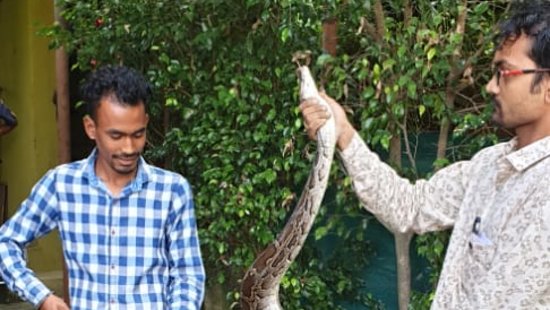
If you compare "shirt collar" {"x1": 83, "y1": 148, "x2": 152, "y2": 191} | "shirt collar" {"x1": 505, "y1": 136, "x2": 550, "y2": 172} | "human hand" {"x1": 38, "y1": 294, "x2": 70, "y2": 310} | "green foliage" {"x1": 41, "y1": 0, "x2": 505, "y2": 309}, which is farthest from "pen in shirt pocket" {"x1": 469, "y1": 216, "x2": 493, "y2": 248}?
"green foliage" {"x1": 41, "y1": 0, "x2": 505, "y2": 309}

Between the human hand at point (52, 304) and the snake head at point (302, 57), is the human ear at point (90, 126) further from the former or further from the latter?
the snake head at point (302, 57)

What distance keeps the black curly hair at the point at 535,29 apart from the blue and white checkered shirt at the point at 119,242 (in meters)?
1.19

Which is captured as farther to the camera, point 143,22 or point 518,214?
point 143,22

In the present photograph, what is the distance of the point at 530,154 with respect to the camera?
7.08 feet

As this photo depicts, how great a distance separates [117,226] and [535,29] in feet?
4.76

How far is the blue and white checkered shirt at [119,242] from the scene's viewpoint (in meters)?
2.78

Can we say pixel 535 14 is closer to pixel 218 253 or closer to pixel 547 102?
pixel 547 102

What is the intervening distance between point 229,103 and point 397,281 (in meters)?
1.39

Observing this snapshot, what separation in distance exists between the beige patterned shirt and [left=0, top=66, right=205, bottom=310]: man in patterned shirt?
0.64 m

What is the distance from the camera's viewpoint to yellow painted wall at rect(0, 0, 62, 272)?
7.08 m

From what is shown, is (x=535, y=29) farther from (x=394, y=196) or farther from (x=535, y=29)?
(x=394, y=196)

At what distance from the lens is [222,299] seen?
559cm

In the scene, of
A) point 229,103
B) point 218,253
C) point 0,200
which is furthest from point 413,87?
point 0,200

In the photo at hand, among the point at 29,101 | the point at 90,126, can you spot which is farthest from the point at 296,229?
the point at 29,101
